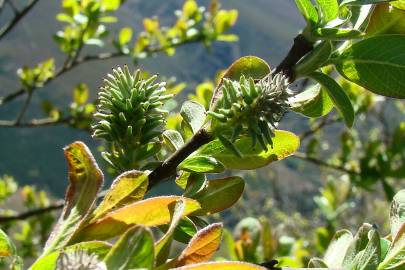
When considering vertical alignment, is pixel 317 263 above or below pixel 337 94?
below

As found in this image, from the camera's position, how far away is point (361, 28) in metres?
0.68

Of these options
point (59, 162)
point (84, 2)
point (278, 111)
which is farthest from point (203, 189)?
point (59, 162)

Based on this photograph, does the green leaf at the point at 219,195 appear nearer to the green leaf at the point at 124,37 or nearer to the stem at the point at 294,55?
the stem at the point at 294,55

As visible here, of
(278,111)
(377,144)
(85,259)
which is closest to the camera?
(85,259)

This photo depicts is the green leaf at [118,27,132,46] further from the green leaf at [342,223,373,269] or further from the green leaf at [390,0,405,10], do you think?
the green leaf at [342,223,373,269]

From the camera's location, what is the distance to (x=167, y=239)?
1.57 feet

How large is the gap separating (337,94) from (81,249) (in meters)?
0.36

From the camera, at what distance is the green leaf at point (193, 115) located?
2.25 ft

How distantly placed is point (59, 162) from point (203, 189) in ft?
297

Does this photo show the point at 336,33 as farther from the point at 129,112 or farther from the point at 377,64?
the point at 129,112

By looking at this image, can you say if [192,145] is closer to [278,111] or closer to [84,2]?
[278,111]

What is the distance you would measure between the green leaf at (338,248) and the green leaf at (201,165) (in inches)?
7.4

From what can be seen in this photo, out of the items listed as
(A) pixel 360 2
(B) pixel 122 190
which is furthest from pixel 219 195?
(A) pixel 360 2

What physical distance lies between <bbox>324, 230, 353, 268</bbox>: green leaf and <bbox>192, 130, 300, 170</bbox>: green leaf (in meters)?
0.15
